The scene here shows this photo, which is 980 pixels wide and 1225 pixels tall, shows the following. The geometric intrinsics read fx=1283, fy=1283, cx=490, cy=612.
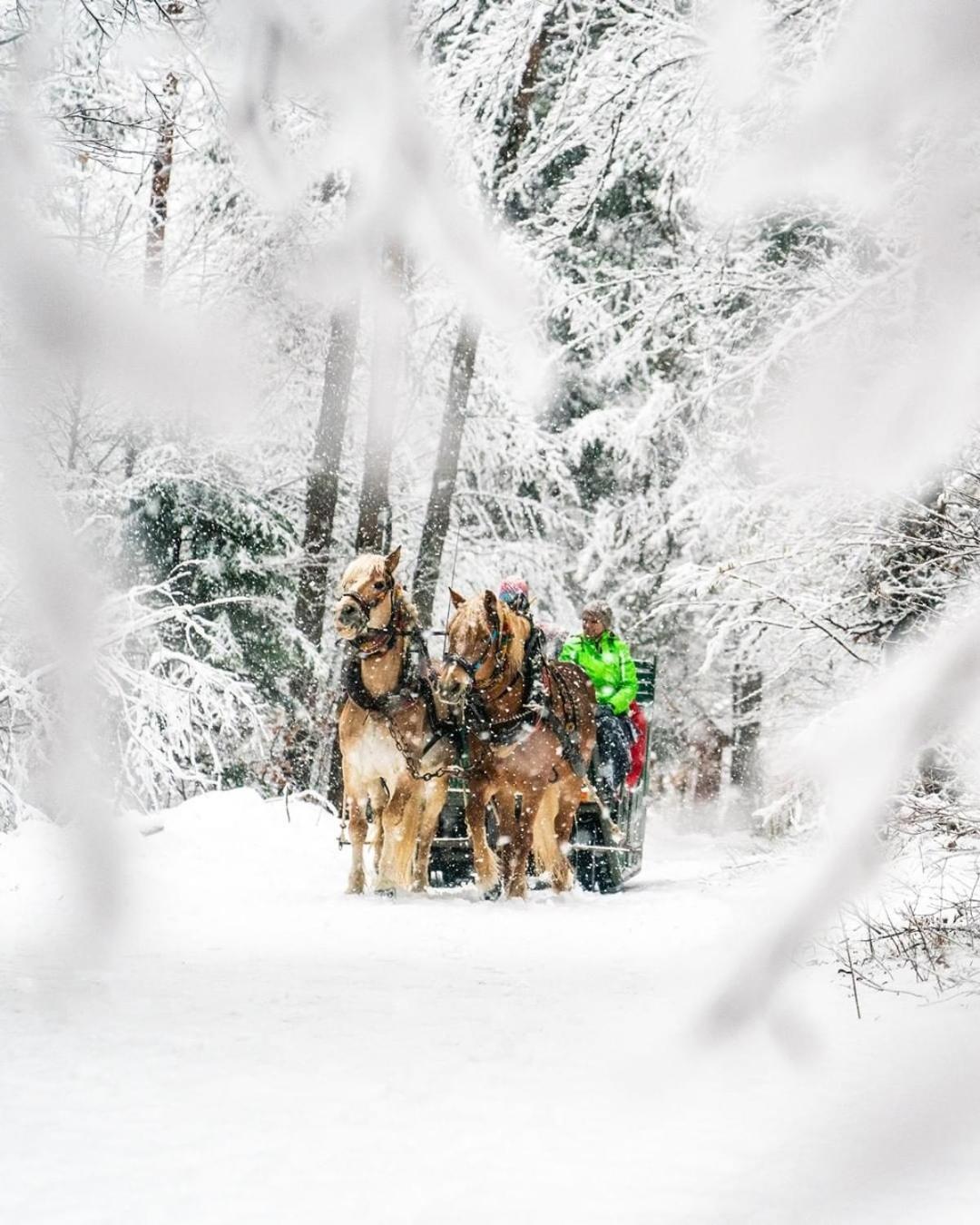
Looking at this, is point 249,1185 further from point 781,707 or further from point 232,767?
point 232,767

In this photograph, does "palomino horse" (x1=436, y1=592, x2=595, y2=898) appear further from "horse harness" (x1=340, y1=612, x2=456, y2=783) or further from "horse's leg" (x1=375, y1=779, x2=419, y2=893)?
"horse's leg" (x1=375, y1=779, x2=419, y2=893)

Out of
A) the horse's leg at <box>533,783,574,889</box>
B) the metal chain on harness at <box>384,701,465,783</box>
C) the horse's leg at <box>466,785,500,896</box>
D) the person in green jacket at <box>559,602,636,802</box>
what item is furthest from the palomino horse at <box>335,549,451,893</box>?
the person in green jacket at <box>559,602,636,802</box>

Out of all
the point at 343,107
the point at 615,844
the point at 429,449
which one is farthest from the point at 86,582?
the point at 615,844

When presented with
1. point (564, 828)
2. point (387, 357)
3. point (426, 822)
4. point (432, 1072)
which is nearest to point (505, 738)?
point (426, 822)

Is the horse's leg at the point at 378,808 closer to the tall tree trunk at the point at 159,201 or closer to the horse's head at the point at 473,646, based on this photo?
the horse's head at the point at 473,646

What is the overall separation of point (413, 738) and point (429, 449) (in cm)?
450

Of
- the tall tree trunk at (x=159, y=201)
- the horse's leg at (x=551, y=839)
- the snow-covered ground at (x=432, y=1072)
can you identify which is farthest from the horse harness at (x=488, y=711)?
the tall tree trunk at (x=159, y=201)

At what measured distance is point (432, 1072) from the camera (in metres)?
3.28

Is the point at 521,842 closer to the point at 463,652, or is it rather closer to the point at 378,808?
the point at 378,808

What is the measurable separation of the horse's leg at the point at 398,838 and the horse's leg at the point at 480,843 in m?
0.35

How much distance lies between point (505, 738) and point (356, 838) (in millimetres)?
1159

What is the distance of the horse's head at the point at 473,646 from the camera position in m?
7.42

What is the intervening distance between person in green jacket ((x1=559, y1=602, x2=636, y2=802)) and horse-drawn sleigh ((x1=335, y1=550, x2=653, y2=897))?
834 mm

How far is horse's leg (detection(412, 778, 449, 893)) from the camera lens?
813cm
